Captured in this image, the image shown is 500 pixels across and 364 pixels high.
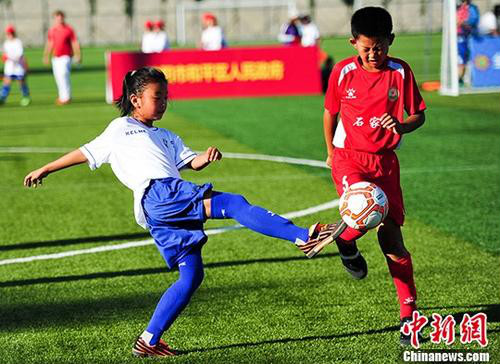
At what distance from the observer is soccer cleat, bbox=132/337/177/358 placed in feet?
18.3

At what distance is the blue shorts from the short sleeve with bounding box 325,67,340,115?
1129mm

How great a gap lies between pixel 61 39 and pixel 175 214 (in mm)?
21040

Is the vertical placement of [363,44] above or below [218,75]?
above

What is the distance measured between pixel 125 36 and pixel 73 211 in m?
64.2

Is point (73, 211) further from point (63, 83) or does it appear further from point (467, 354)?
point (63, 83)

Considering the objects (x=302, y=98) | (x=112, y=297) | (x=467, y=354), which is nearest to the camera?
(x=467, y=354)

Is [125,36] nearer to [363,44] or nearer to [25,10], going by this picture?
[25,10]

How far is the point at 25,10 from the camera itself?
7388 cm

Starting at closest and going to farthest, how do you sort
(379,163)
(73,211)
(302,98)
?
1. (379,163)
2. (73,211)
3. (302,98)

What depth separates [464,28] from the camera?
2519 cm

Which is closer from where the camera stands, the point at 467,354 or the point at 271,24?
the point at 467,354

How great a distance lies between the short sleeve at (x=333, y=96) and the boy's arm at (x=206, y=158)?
918mm

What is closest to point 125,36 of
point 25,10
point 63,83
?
point 25,10

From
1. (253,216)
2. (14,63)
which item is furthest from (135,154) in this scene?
(14,63)
